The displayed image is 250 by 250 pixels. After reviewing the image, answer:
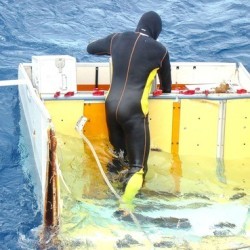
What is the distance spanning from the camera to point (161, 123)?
23.7ft

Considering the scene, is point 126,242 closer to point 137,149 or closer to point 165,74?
point 137,149

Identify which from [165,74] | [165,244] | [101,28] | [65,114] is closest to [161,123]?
[165,74]

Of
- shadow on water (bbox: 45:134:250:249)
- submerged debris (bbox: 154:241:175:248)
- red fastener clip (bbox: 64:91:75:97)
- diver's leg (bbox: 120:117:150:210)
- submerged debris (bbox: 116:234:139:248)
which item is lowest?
submerged debris (bbox: 154:241:175:248)

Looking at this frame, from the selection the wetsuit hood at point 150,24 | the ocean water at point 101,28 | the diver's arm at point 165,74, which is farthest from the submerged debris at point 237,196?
the ocean water at point 101,28

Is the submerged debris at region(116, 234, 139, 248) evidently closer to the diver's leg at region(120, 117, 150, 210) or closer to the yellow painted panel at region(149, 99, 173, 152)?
the diver's leg at region(120, 117, 150, 210)

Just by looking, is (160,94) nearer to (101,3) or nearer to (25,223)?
(25,223)

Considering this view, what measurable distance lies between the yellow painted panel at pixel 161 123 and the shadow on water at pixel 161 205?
0.41 ft

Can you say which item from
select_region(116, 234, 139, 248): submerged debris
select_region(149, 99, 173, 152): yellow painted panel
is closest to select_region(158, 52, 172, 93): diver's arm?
select_region(149, 99, 173, 152): yellow painted panel

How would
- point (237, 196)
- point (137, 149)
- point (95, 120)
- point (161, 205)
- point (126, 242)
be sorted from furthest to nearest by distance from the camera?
point (95, 120)
point (237, 196)
point (137, 149)
point (161, 205)
point (126, 242)

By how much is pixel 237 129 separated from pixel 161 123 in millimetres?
883

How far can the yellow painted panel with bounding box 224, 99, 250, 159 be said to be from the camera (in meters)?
7.23

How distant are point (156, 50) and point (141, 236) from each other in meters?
1.97

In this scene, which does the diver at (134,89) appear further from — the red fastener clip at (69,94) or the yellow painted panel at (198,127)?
the yellow painted panel at (198,127)

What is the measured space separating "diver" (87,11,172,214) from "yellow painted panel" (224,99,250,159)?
0.98 metres
